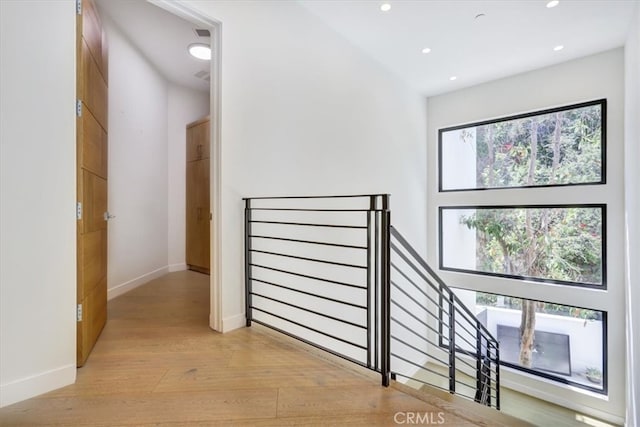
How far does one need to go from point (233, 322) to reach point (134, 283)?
191 centimetres

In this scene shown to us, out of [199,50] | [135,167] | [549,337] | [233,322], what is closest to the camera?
[233,322]

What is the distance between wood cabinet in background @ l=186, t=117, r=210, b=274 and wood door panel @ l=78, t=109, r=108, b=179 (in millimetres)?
1704

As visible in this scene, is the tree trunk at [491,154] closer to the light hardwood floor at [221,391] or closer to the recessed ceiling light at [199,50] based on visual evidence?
the light hardwood floor at [221,391]

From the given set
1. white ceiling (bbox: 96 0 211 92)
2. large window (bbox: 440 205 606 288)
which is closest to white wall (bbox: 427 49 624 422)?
large window (bbox: 440 205 606 288)

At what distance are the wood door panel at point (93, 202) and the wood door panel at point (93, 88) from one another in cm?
45

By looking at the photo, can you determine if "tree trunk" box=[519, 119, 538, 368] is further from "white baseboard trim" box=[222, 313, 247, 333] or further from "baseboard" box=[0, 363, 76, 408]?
"baseboard" box=[0, 363, 76, 408]

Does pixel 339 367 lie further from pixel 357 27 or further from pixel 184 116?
pixel 184 116

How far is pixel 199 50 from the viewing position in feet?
10.8

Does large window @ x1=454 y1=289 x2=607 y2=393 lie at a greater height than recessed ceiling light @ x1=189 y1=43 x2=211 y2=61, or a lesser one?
lesser

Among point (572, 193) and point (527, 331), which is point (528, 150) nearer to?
point (572, 193)

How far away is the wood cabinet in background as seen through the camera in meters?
4.00

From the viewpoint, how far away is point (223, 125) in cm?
218

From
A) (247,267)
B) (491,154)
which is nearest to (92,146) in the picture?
(247,267)

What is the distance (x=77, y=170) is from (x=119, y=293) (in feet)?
6.85
